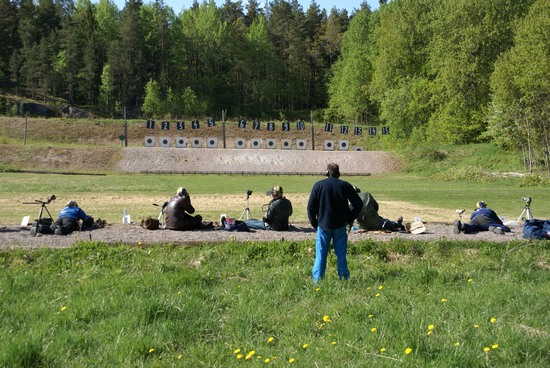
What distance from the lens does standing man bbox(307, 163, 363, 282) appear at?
22.6 feet

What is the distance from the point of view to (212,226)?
1149cm

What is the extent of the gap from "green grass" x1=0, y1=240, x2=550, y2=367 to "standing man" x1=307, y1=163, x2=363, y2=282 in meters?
0.29

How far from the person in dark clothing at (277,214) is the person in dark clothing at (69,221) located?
3.71 metres

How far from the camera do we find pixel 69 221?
1039 cm

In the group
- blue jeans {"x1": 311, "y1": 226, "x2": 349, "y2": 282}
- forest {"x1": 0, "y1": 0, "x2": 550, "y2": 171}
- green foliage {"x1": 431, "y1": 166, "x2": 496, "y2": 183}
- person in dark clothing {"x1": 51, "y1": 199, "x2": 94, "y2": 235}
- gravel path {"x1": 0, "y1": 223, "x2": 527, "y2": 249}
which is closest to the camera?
blue jeans {"x1": 311, "y1": 226, "x2": 349, "y2": 282}

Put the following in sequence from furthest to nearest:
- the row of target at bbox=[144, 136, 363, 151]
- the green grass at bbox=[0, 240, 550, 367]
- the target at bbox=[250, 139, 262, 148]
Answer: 1. the target at bbox=[250, 139, 262, 148]
2. the row of target at bbox=[144, 136, 363, 151]
3. the green grass at bbox=[0, 240, 550, 367]

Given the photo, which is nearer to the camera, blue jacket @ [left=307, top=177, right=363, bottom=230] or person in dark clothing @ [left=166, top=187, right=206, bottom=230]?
blue jacket @ [left=307, top=177, right=363, bottom=230]

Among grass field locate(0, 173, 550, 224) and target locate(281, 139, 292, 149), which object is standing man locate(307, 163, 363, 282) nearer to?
grass field locate(0, 173, 550, 224)

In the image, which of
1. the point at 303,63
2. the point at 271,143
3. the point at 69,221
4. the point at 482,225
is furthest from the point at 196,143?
the point at 482,225

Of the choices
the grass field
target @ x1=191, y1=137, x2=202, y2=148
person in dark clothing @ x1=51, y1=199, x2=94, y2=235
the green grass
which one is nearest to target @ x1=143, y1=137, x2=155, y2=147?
target @ x1=191, y1=137, x2=202, y2=148

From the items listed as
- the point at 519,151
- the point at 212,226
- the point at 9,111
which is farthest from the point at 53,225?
the point at 9,111

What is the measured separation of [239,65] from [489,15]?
47.7 m

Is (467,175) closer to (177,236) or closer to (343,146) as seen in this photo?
(343,146)

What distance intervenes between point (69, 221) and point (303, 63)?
77.8 m
